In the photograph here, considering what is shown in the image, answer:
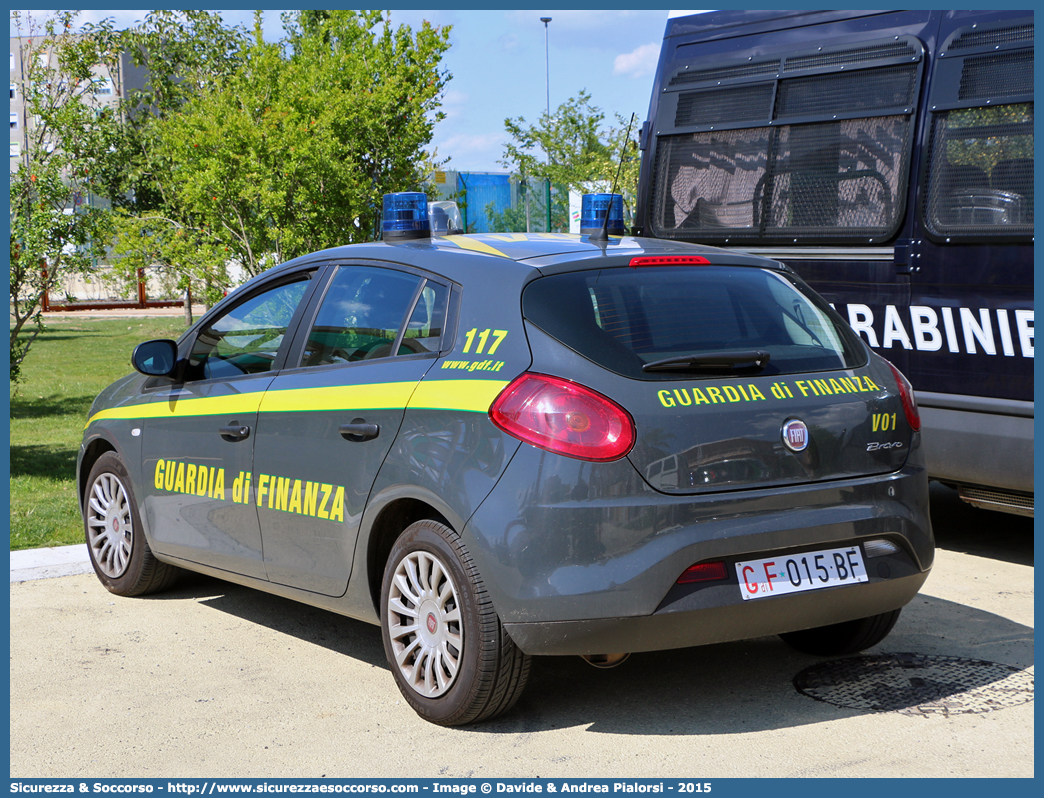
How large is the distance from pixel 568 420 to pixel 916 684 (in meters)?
1.80

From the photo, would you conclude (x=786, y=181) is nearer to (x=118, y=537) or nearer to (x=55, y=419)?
(x=118, y=537)

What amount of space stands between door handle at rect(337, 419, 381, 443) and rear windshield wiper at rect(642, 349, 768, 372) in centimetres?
104

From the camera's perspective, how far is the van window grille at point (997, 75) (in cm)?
600

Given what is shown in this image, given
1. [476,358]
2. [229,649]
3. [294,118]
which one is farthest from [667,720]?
[294,118]

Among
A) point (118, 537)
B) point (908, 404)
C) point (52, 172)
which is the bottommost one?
point (118, 537)

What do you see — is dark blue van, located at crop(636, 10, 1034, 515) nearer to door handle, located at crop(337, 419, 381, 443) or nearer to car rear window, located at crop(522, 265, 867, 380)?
car rear window, located at crop(522, 265, 867, 380)

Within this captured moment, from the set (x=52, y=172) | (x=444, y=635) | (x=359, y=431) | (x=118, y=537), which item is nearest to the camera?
(x=444, y=635)

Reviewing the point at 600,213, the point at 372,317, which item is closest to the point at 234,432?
the point at 372,317

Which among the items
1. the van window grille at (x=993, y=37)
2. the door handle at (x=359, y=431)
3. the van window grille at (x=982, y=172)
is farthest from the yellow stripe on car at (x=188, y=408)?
the van window grille at (x=993, y=37)

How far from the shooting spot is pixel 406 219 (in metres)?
4.95

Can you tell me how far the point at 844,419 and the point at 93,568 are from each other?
4.18m

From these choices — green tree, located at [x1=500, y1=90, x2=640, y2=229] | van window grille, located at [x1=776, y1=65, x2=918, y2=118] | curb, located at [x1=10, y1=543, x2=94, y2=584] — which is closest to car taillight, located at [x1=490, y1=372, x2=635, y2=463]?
curb, located at [x1=10, y1=543, x2=94, y2=584]
